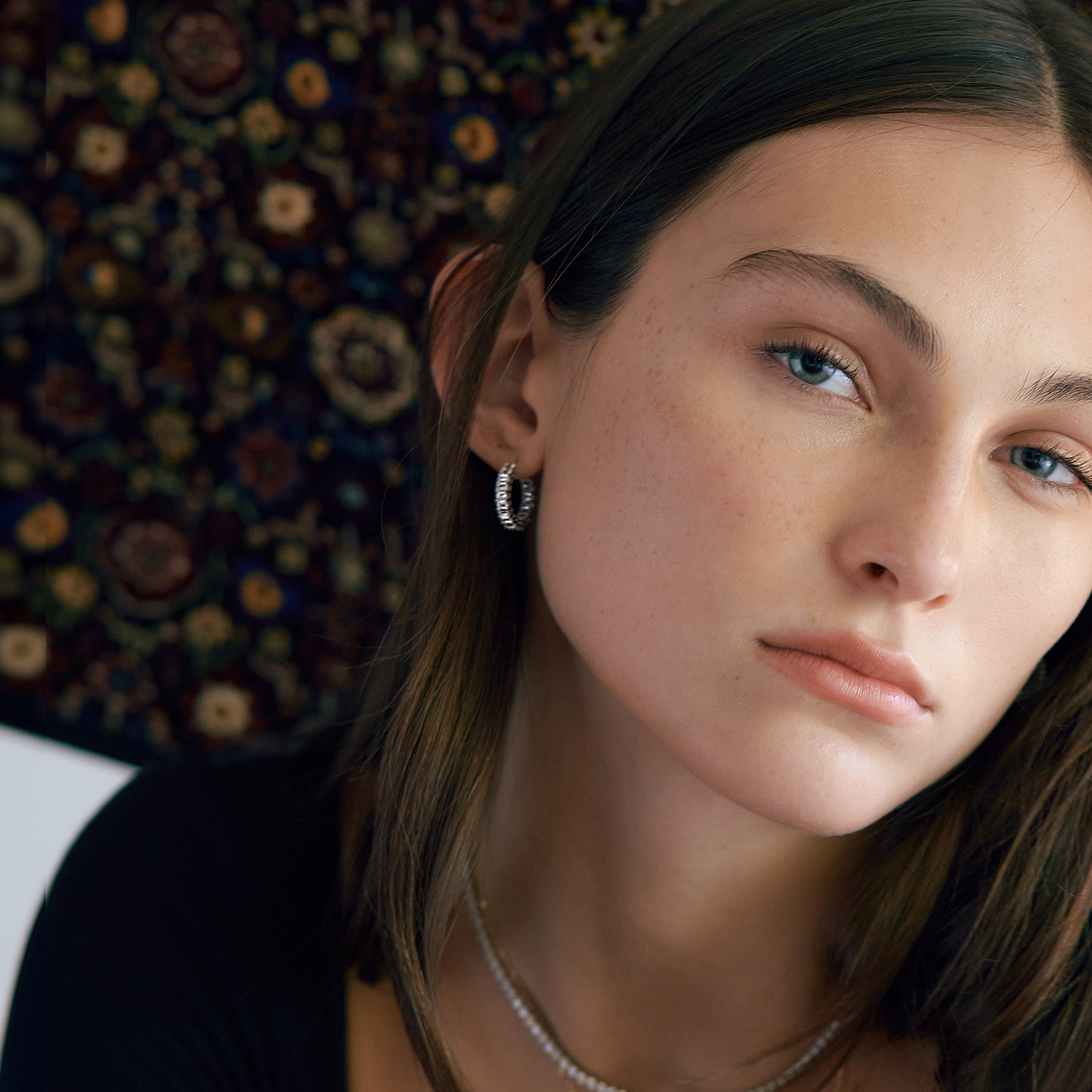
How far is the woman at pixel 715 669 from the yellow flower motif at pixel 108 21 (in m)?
0.92

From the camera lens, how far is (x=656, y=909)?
1053mm

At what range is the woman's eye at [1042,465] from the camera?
84 centimetres

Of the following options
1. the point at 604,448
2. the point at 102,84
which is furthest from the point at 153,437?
the point at 604,448

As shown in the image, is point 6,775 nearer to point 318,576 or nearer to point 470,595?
point 318,576

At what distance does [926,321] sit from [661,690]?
36 centimetres

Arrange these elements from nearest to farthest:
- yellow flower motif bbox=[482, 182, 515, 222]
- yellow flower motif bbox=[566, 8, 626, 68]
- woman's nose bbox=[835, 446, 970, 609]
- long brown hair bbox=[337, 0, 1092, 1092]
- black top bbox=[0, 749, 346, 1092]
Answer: woman's nose bbox=[835, 446, 970, 609], long brown hair bbox=[337, 0, 1092, 1092], black top bbox=[0, 749, 346, 1092], yellow flower motif bbox=[566, 8, 626, 68], yellow flower motif bbox=[482, 182, 515, 222]

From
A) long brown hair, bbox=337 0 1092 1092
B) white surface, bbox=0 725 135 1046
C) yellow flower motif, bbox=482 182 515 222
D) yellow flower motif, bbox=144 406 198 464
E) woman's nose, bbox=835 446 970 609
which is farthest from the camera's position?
white surface, bbox=0 725 135 1046

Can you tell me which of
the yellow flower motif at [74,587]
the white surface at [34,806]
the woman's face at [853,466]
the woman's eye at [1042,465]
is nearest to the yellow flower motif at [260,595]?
the yellow flower motif at [74,587]

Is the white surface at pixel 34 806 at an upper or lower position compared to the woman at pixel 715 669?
lower

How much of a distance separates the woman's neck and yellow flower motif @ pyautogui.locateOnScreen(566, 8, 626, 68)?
36.2 inches

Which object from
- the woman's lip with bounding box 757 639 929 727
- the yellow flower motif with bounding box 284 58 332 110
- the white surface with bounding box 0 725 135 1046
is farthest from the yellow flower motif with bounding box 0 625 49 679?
the woman's lip with bounding box 757 639 929 727

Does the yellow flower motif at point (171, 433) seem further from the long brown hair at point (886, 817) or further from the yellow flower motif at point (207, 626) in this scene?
the long brown hair at point (886, 817)

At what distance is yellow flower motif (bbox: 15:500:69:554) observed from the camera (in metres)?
1.82

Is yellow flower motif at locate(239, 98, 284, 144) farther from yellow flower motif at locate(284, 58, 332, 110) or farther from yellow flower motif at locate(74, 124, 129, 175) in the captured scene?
yellow flower motif at locate(74, 124, 129, 175)
